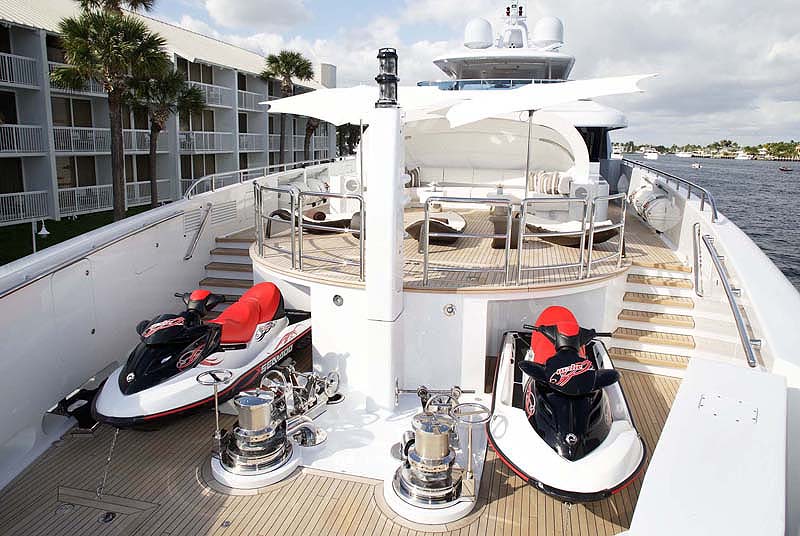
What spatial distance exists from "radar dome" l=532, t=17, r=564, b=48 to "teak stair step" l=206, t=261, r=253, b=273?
977 cm

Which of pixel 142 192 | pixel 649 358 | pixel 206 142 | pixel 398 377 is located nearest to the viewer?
pixel 398 377

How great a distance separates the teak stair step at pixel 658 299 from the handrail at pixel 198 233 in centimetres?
564

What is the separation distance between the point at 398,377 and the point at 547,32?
11769mm

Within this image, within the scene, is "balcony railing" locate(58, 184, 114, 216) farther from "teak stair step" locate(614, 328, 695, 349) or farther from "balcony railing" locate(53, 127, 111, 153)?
"teak stair step" locate(614, 328, 695, 349)

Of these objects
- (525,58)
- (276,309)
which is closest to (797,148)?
(525,58)

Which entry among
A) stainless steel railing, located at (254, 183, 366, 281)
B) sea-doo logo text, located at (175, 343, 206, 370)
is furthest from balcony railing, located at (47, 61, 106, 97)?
sea-doo logo text, located at (175, 343, 206, 370)

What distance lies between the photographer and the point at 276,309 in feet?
20.6

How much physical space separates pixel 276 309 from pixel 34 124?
15084 millimetres

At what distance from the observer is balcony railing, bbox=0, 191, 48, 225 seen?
16594 mm

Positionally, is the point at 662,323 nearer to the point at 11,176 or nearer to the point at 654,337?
the point at 654,337

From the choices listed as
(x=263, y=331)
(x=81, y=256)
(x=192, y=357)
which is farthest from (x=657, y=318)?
(x=81, y=256)

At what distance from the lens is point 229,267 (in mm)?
8500

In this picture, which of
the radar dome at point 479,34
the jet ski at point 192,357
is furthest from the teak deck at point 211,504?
the radar dome at point 479,34

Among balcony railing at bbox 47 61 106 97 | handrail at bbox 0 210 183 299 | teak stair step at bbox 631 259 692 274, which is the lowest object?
teak stair step at bbox 631 259 692 274
